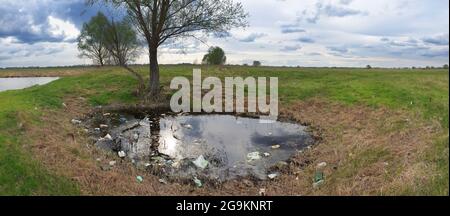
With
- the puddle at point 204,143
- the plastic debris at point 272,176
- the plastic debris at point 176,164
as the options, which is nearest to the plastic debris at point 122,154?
the puddle at point 204,143

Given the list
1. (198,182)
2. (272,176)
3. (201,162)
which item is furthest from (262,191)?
(201,162)

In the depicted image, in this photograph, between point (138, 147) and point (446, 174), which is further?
point (138, 147)

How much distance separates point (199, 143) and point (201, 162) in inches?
104

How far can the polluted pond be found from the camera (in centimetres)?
1194

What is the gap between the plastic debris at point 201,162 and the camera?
40.0ft

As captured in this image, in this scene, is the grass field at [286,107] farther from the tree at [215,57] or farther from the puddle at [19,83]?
the tree at [215,57]

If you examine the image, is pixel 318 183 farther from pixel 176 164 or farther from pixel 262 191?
pixel 176 164

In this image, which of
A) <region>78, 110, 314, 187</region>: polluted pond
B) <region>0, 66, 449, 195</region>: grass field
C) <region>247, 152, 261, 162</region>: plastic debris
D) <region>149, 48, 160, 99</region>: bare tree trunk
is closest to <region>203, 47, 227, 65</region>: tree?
<region>0, 66, 449, 195</region>: grass field

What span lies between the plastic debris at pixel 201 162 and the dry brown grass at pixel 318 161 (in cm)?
163

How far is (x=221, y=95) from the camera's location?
26.1 m
